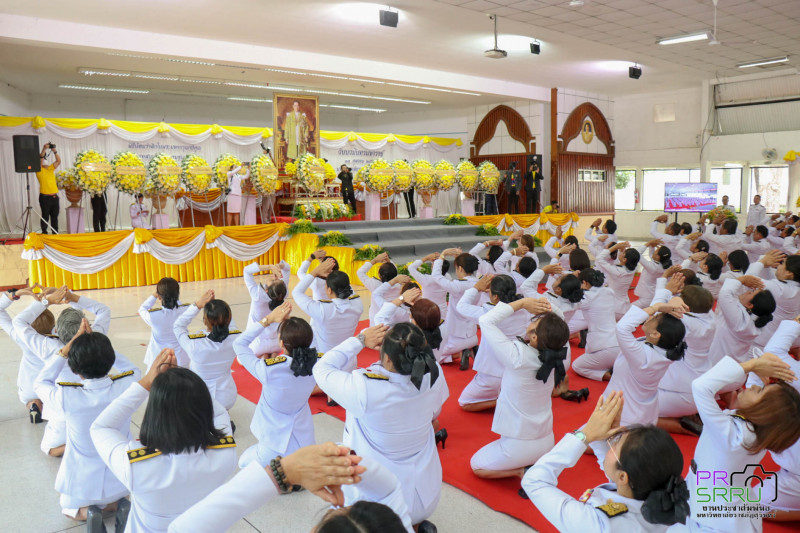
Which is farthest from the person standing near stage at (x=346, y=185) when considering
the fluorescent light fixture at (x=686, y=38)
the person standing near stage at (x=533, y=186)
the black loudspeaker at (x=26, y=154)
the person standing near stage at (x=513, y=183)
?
the fluorescent light fixture at (x=686, y=38)

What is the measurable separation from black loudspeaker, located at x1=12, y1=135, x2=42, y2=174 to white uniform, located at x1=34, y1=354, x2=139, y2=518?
8.85 meters

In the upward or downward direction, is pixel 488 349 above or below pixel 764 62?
below

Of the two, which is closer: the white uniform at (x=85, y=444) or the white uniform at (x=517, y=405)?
the white uniform at (x=85, y=444)

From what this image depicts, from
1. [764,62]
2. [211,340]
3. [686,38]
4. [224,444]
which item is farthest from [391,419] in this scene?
[764,62]

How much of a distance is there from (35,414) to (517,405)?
3.76 metres

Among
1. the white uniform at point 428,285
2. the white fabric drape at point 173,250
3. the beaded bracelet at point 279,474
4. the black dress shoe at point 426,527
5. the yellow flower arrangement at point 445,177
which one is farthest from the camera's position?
the yellow flower arrangement at point 445,177

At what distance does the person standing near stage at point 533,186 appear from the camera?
1747 centimetres

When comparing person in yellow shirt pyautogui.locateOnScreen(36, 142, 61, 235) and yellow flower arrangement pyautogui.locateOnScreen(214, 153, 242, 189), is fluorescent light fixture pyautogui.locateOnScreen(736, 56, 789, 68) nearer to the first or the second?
yellow flower arrangement pyautogui.locateOnScreen(214, 153, 242, 189)

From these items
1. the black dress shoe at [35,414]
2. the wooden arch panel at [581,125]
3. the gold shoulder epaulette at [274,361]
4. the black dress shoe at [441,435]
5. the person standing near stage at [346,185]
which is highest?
the wooden arch panel at [581,125]

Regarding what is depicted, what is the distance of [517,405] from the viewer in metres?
3.53

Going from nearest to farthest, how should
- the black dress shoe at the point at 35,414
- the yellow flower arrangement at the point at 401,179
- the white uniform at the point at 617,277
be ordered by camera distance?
the black dress shoe at the point at 35,414
the white uniform at the point at 617,277
the yellow flower arrangement at the point at 401,179

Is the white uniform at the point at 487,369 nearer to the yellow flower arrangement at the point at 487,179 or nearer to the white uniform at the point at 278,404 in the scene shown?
the white uniform at the point at 278,404

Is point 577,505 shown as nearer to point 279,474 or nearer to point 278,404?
point 279,474

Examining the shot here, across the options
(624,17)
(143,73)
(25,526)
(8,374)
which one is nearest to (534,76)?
(624,17)
